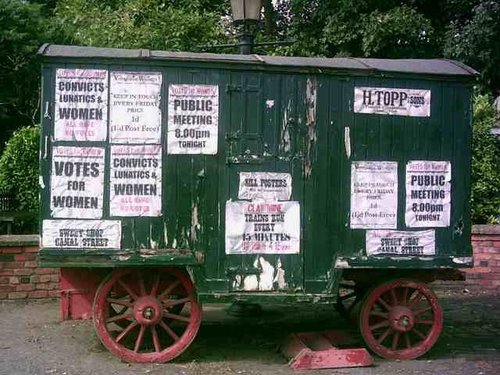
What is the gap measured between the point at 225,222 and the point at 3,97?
920 cm

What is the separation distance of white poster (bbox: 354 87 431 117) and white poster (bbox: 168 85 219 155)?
1333 millimetres

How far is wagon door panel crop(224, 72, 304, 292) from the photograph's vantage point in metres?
6.03

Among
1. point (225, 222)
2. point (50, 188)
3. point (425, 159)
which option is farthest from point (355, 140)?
point (50, 188)

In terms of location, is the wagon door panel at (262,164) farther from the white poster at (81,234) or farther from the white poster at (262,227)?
the white poster at (81,234)

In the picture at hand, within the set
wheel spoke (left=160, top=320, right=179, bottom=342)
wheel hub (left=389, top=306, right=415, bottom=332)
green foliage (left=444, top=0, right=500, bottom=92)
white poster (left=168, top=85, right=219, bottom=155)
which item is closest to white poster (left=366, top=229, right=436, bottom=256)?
wheel hub (left=389, top=306, right=415, bottom=332)

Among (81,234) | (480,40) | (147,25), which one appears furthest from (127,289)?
(480,40)

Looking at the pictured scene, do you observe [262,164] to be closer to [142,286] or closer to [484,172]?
[142,286]

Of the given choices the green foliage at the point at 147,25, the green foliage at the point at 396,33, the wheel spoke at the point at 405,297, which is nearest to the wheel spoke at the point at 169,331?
the wheel spoke at the point at 405,297

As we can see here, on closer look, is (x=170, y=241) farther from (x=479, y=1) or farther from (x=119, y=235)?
(x=479, y=1)

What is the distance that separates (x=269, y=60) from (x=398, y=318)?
2.71 metres

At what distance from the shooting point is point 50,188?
227 inches

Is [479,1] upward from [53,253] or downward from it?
upward

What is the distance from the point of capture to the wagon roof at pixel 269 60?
5.83 metres

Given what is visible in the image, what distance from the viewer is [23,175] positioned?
9.30 metres
